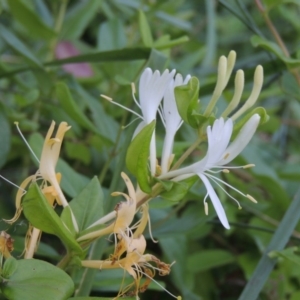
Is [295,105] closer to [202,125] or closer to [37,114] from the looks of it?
[37,114]

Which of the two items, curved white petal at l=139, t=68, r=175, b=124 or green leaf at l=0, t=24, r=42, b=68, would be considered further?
green leaf at l=0, t=24, r=42, b=68

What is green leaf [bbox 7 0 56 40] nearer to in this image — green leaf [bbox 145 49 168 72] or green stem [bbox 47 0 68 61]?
green stem [bbox 47 0 68 61]

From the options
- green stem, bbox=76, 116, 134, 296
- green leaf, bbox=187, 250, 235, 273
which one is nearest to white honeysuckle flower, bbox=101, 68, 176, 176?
green stem, bbox=76, 116, 134, 296

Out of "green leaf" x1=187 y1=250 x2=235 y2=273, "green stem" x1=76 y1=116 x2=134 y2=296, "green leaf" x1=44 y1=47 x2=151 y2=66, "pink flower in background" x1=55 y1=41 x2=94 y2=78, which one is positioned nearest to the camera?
"green stem" x1=76 y1=116 x2=134 y2=296

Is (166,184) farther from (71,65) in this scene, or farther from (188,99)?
(71,65)

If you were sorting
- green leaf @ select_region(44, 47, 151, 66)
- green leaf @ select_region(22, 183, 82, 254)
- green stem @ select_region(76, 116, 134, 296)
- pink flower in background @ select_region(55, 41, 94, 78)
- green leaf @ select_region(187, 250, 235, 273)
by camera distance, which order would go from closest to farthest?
green leaf @ select_region(22, 183, 82, 254) < green stem @ select_region(76, 116, 134, 296) < green leaf @ select_region(44, 47, 151, 66) < green leaf @ select_region(187, 250, 235, 273) < pink flower in background @ select_region(55, 41, 94, 78)

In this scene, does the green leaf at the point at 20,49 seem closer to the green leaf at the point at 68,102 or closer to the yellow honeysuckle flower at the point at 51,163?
the green leaf at the point at 68,102

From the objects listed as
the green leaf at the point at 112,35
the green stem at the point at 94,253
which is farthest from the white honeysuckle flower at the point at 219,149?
the green leaf at the point at 112,35

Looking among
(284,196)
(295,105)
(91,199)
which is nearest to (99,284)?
(91,199)
